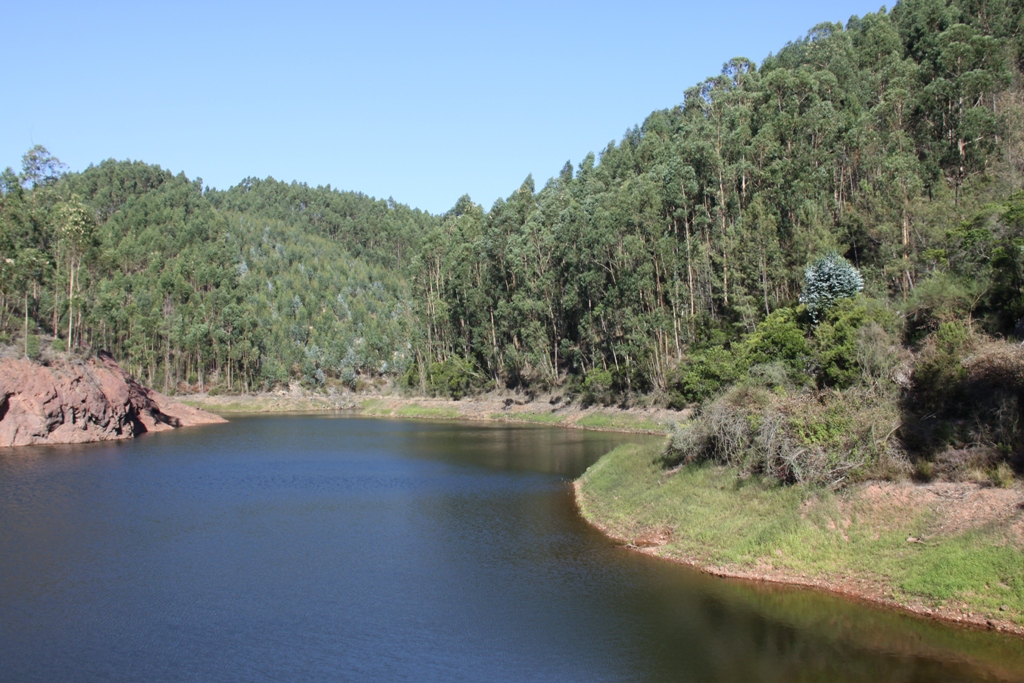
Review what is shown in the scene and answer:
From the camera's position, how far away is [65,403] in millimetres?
72500

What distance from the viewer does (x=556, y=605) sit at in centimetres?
2403

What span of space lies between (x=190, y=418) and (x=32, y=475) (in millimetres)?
48540

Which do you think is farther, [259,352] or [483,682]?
[259,352]

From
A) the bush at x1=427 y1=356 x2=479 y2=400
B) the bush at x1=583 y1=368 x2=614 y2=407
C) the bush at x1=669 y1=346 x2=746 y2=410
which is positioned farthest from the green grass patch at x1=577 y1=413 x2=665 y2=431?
→ the bush at x1=427 y1=356 x2=479 y2=400

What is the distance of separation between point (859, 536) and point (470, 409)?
80.2 m

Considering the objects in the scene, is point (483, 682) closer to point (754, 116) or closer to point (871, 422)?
point (871, 422)

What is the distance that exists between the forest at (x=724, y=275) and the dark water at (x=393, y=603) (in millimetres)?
8527

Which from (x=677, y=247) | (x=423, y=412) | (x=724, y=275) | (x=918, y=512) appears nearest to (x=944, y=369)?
(x=918, y=512)

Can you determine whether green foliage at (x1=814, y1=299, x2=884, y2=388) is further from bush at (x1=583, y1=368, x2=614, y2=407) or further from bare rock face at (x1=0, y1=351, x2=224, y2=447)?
bare rock face at (x1=0, y1=351, x2=224, y2=447)

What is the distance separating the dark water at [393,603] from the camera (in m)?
19.5

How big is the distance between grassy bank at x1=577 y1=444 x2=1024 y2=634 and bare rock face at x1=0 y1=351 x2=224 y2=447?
5977 centimetres

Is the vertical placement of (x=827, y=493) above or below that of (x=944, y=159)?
below

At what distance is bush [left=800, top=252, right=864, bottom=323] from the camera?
53250 mm

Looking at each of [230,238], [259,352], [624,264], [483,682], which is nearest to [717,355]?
[624,264]
